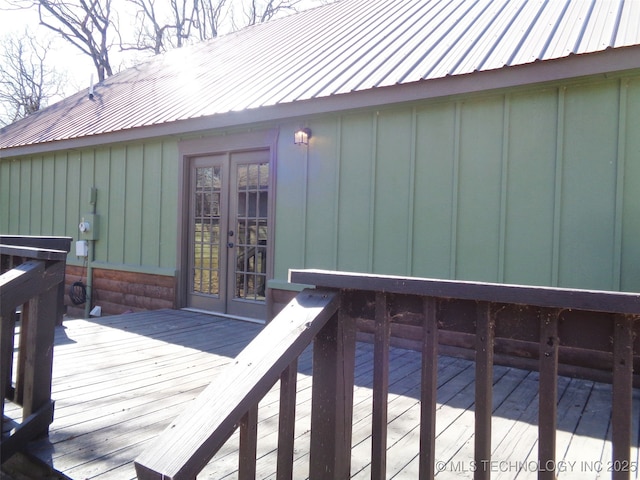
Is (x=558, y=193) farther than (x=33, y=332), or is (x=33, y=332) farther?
(x=558, y=193)

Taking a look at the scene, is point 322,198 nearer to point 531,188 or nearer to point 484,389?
point 531,188

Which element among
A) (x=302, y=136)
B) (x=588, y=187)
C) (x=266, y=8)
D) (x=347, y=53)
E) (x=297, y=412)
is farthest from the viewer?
(x=266, y=8)

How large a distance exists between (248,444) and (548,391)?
29.9 inches

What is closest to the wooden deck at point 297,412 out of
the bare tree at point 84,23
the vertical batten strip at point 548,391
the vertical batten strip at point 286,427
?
the vertical batten strip at point 548,391

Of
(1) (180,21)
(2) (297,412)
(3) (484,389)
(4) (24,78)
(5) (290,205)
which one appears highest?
(1) (180,21)

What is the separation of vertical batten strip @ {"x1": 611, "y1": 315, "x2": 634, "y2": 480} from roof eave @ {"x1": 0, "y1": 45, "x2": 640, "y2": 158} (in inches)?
102

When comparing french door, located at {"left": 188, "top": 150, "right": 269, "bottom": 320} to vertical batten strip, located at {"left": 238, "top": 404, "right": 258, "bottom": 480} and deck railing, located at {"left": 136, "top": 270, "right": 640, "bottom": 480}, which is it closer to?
deck railing, located at {"left": 136, "top": 270, "right": 640, "bottom": 480}

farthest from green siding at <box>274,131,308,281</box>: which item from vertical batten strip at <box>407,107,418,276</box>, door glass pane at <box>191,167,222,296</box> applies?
vertical batten strip at <box>407,107,418,276</box>

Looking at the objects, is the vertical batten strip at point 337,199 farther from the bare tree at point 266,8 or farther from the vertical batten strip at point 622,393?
the bare tree at point 266,8

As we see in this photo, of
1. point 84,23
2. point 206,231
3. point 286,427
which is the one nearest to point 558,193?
point 286,427

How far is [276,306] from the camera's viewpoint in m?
4.73

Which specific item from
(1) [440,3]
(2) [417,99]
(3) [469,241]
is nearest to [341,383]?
(3) [469,241]

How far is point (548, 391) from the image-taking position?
43.8 inches

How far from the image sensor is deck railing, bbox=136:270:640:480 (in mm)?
1032
